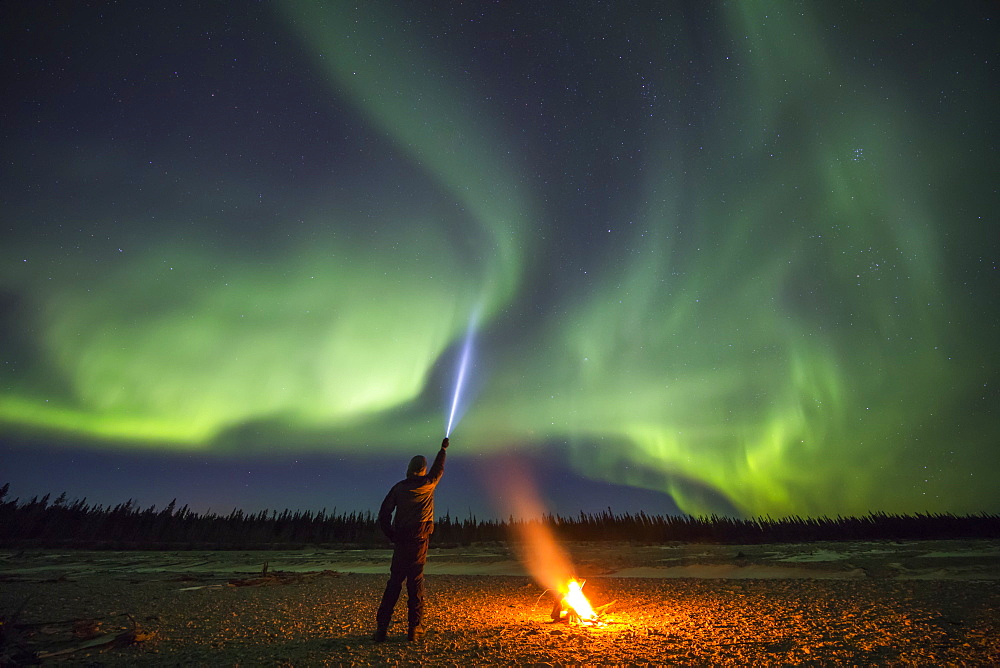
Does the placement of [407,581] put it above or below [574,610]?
above

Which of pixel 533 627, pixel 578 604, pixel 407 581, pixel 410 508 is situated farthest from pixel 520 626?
pixel 410 508

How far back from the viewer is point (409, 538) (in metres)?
6.97

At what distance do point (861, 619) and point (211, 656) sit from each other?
1082 centimetres

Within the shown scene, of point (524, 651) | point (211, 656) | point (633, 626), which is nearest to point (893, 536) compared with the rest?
point (633, 626)

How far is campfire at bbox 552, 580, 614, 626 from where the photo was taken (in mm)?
8422

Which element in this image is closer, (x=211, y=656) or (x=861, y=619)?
(x=211, y=656)

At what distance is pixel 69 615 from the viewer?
8609 millimetres

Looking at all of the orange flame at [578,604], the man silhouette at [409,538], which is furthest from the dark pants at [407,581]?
the orange flame at [578,604]

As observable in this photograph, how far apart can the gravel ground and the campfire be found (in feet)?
1.05

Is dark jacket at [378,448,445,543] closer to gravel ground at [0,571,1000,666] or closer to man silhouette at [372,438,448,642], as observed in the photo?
man silhouette at [372,438,448,642]

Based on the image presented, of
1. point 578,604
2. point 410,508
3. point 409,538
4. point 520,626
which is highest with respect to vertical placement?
point 410,508

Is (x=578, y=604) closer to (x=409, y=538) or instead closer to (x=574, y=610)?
(x=574, y=610)

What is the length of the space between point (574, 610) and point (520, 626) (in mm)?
1302

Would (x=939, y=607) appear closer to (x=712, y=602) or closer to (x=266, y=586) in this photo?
(x=712, y=602)
